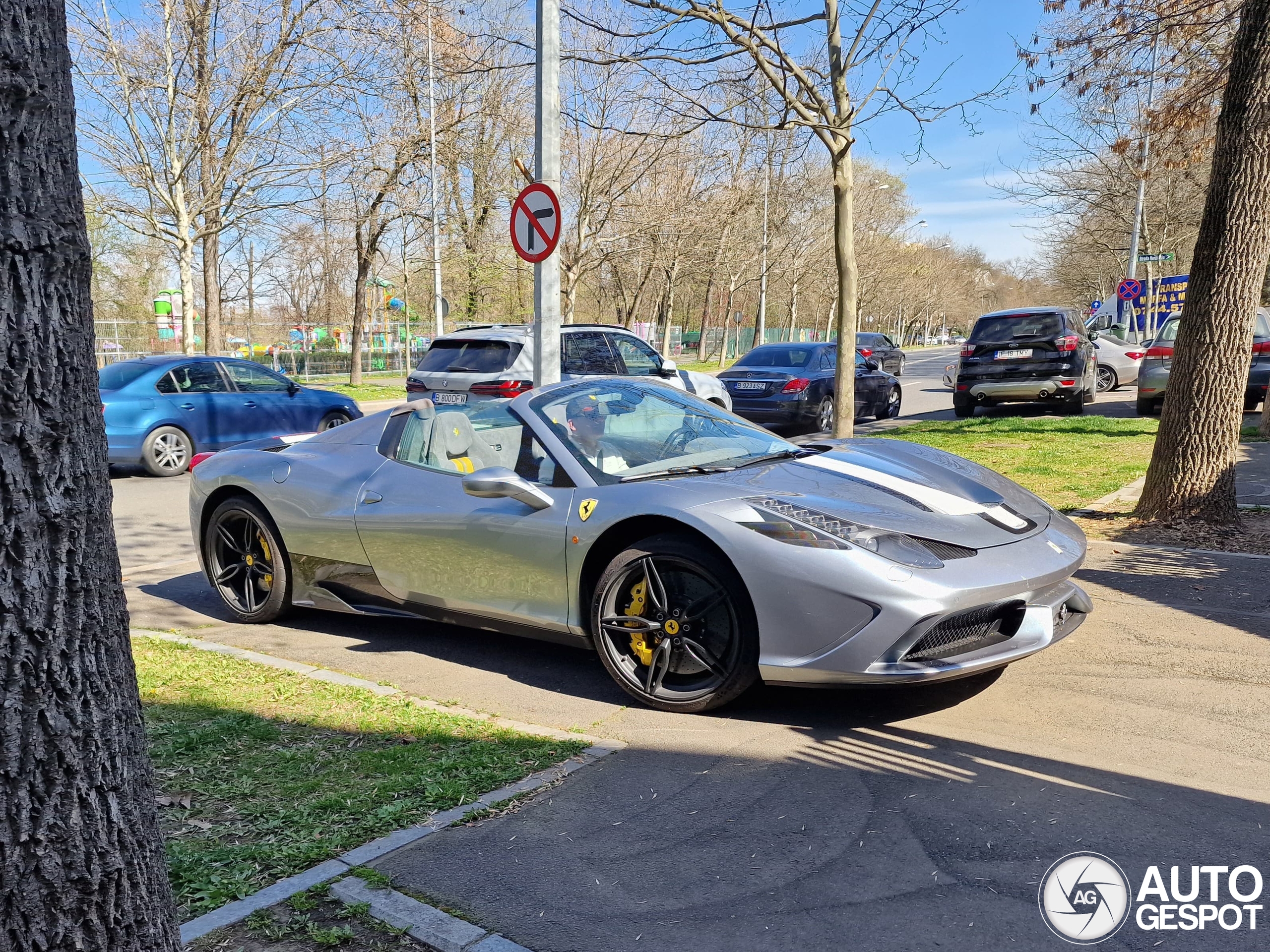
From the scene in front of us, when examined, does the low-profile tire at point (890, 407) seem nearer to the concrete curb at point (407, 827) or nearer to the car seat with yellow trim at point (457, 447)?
the car seat with yellow trim at point (457, 447)

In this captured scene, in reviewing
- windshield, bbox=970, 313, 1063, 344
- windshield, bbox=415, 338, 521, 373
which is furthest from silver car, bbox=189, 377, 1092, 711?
windshield, bbox=970, 313, 1063, 344

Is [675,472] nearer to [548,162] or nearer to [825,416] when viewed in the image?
[548,162]

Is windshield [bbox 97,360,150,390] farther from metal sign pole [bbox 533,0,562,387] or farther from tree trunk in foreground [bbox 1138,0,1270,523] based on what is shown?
tree trunk in foreground [bbox 1138,0,1270,523]

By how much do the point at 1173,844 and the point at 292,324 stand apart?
5313cm

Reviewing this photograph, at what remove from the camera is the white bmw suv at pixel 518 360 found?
1205 centimetres

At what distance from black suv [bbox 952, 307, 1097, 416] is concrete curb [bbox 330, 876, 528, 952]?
49.3ft

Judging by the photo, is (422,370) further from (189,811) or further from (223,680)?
(189,811)

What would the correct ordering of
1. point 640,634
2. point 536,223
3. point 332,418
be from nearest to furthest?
point 640,634, point 536,223, point 332,418

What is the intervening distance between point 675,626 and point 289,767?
1.58 metres

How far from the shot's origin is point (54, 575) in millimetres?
1957

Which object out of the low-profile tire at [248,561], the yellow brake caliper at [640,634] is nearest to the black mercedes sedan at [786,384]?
the low-profile tire at [248,561]

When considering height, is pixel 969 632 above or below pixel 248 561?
above

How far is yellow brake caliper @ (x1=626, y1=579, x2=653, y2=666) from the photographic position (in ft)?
14.0

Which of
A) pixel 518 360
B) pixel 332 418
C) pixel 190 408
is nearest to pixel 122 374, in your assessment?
pixel 190 408
